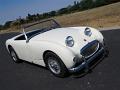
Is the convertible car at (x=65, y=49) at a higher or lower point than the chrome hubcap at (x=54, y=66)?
higher

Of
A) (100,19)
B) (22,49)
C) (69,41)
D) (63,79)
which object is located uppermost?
(69,41)

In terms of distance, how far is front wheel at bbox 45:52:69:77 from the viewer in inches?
233

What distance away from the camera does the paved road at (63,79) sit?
5468 millimetres

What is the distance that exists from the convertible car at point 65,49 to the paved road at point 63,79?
25 cm

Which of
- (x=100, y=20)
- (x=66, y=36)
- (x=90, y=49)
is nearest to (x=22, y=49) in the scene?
(x=66, y=36)

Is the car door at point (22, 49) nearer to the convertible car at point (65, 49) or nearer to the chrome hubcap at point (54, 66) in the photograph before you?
the convertible car at point (65, 49)

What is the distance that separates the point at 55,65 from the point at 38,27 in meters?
2.13

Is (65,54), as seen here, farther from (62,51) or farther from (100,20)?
(100,20)

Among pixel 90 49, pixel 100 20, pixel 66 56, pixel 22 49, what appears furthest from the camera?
pixel 100 20

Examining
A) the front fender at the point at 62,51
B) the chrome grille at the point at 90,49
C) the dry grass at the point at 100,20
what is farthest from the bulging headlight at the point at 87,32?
the dry grass at the point at 100,20

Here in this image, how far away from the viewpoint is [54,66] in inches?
246

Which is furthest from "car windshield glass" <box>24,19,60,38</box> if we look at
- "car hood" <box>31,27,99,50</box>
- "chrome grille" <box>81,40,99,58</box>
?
"chrome grille" <box>81,40,99,58</box>

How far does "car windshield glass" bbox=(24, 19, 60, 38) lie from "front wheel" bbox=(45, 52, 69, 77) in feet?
4.48

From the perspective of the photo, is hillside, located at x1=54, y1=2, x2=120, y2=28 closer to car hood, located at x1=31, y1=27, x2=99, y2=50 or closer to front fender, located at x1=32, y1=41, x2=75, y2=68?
car hood, located at x1=31, y1=27, x2=99, y2=50
